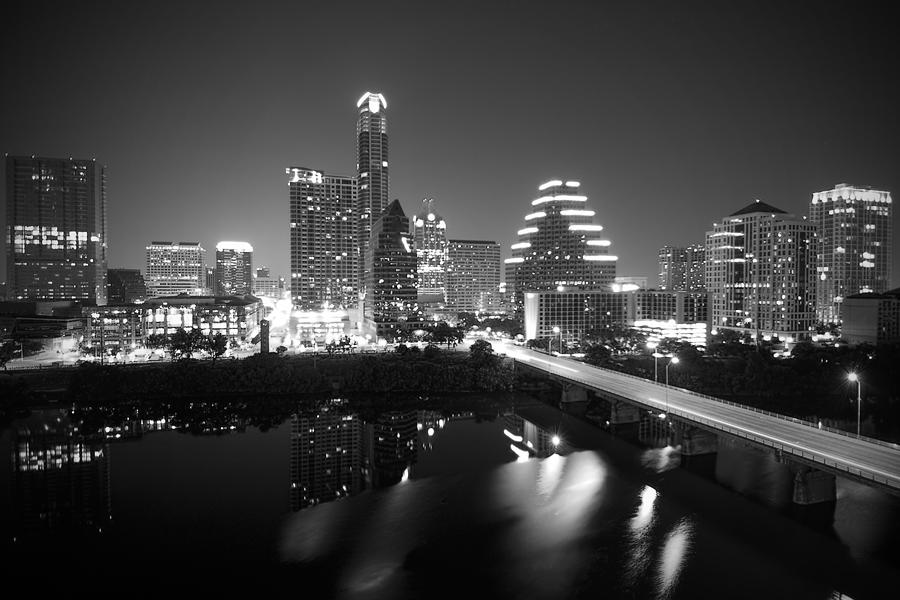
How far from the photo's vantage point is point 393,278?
97.5 metres

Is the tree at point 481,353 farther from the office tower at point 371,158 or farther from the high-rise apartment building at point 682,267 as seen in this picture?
the high-rise apartment building at point 682,267

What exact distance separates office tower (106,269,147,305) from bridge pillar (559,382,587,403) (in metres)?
163

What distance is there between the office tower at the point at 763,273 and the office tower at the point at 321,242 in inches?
3101

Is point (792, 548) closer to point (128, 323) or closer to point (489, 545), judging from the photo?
point (489, 545)

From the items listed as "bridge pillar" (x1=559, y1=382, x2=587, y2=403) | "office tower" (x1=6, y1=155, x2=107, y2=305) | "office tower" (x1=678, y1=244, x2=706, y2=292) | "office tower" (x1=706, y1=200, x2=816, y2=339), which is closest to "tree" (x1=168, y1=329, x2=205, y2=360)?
"bridge pillar" (x1=559, y1=382, x2=587, y2=403)

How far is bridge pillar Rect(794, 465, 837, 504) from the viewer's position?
29.0 meters

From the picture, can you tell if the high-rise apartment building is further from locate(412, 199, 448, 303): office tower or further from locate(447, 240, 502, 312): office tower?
locate(412, 199, 448, 303): office tower

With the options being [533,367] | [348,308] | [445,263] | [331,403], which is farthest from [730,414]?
[445,263]

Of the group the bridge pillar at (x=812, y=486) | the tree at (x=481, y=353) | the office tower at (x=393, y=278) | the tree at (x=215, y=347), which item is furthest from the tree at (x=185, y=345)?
the bridge pillar at (x=812, y=486)

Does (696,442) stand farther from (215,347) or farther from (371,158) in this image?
(371,158)

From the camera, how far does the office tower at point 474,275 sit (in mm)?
188875

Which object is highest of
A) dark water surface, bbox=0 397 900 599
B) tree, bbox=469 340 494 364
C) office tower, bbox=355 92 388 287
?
office tower, bbox=355 92 388 287

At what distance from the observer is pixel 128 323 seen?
8106 cm

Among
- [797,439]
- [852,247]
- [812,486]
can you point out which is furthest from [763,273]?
[812,486]
